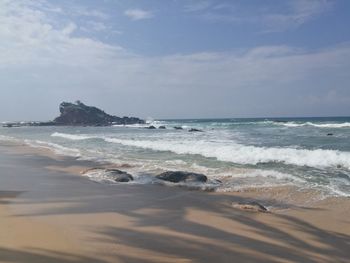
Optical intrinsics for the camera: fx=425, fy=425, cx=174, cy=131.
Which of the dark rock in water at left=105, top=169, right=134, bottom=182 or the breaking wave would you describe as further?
the breaking wave

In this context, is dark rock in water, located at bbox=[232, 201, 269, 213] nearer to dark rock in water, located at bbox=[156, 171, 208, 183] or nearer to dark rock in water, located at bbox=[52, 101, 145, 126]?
dark rock in water, located at bbox=[156, 171, 208, 183]

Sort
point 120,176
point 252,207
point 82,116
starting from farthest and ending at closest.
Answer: point 82,116 → point 120,176 → point 252,207

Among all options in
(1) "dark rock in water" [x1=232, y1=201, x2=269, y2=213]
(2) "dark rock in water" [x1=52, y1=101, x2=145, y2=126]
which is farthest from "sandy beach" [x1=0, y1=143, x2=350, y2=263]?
(2) "dark rock in water" [x1=52, y1=101, x2=145, y2=126]

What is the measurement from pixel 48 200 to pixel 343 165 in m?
11.3

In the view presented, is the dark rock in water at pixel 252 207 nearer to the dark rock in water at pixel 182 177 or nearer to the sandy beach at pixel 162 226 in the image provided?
the sandy beach at pixel 162 226

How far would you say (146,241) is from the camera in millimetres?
6238

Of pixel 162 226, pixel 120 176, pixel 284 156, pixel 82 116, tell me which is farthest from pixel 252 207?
pixel 82 116

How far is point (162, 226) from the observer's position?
7168 mm

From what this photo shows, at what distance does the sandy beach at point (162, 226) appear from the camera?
5.71 metres

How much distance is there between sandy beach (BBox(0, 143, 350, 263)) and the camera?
5711 mm

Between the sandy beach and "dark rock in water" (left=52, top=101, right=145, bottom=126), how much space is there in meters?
100

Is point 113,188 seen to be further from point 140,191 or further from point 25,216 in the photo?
point 25,216

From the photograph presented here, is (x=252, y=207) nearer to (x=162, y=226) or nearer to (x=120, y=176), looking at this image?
(x=162, y=226)

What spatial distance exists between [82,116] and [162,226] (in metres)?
110
